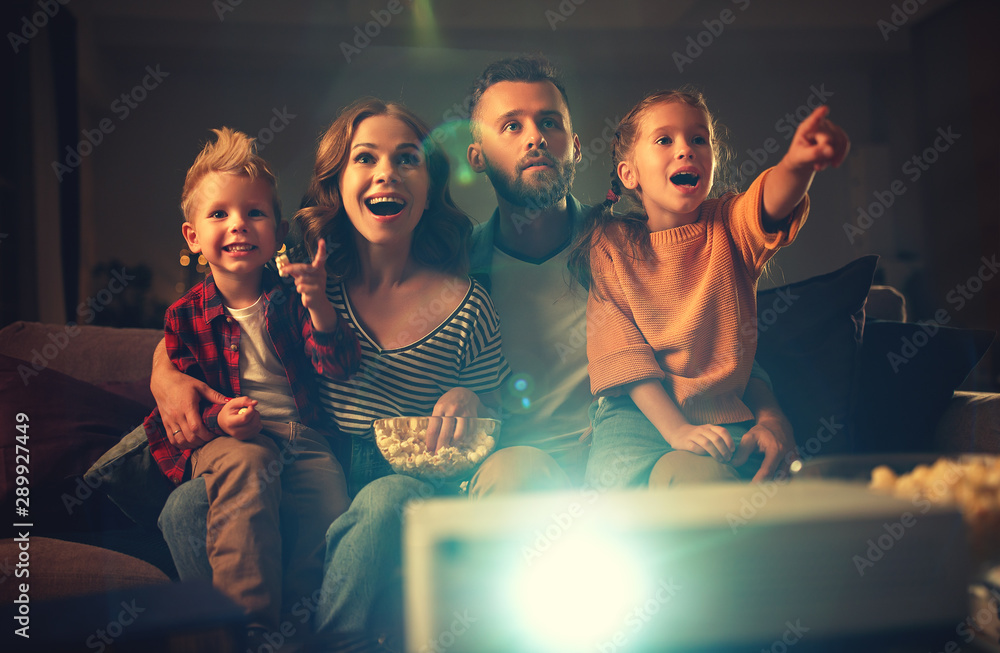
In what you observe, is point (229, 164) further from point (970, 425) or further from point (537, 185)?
point (970, 425)

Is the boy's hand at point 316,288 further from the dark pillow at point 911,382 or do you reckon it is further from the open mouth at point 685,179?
the dark pillow at point 911,382

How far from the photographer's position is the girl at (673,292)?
42.9 inches

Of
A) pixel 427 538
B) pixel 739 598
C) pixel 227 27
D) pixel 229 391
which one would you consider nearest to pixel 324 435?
pixel 229 391

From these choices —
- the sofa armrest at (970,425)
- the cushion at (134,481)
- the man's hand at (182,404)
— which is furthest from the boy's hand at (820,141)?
the cushion at (134,481)

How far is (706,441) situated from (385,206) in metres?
0.63

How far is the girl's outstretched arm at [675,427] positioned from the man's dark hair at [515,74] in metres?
0.54

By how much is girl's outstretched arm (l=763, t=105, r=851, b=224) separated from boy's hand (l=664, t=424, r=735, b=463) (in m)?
0.33

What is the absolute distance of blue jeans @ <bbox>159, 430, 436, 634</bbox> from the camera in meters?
0.91

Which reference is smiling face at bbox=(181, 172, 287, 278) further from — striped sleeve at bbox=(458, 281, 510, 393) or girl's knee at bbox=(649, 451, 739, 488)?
girl's knee at bbox=(649, 451, 739, 488)

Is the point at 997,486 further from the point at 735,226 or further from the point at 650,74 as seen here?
the point at 650,74

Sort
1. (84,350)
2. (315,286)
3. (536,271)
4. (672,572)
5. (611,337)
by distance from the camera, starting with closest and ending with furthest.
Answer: (672,572), (315,286), (611,337), (536,271), (84,350)

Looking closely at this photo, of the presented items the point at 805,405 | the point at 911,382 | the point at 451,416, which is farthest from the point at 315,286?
the point at 911,382

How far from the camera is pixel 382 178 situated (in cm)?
114

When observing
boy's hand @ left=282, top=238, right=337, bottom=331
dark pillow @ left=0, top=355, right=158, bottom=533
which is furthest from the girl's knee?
dark pillow @ left=0, top=355, right=158, bottom=533
